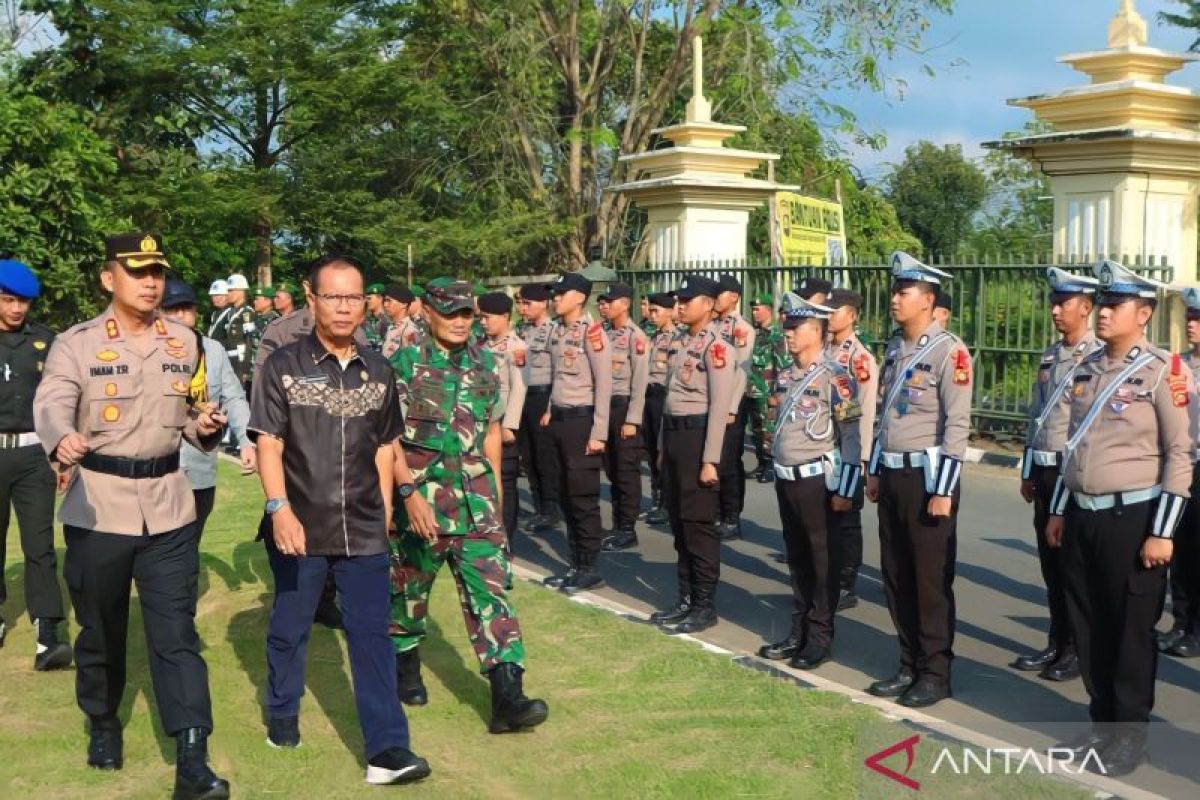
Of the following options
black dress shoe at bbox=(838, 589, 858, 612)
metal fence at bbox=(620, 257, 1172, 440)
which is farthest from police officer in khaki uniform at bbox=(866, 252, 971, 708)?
metal fence at bbox=(620, 257, 1172, 440)

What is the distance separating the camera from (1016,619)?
8.52m

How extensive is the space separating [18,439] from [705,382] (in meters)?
3.83

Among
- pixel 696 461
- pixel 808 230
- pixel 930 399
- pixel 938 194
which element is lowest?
pixel 696 461

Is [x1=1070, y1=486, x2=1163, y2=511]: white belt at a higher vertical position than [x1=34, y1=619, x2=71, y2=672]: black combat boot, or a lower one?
higher

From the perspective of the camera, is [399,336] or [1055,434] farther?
[399,336]

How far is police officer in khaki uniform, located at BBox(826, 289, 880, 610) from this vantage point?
8070mm

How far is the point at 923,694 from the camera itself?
670 centimetres

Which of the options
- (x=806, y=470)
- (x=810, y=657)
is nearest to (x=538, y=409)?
(x=806, y=470)

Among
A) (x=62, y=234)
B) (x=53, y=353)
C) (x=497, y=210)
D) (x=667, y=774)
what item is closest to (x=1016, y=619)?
(x=667, y=774)

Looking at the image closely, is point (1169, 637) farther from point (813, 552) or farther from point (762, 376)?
point (762, 376)

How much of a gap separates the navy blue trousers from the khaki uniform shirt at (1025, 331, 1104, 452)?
3.67 m

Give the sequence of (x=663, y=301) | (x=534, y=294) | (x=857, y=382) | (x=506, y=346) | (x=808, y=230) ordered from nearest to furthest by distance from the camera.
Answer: (x=857, y=382) < (x=506, y=346) < (x=534, y=294) < (x=663, y=301) < (x=808, y=230)

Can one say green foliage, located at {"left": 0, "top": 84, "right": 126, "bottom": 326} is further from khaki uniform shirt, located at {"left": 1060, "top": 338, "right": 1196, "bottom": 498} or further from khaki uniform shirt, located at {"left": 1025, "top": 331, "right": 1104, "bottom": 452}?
khaki uniform shirt, located at {"left": 1060, "top": 338, "right": 1196, "bottom": 498}

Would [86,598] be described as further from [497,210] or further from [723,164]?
[497,210]
